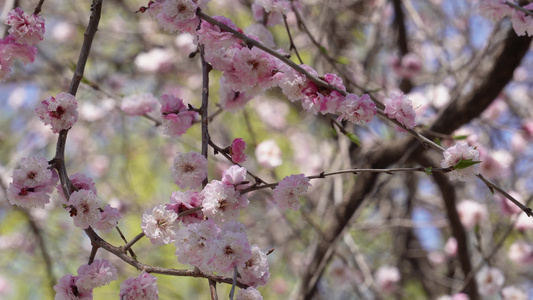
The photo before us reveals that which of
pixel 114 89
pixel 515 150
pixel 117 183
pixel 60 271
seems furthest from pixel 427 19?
pixel 60 271

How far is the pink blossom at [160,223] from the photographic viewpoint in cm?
87

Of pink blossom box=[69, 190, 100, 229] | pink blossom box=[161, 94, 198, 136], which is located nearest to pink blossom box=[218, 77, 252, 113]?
pink blossom box=[161, 94, 198, 136]

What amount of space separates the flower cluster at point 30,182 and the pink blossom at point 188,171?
0.22 meters

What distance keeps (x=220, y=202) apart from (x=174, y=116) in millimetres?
254

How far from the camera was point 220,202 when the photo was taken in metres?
0.87

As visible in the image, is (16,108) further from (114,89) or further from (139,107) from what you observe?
(139,107)

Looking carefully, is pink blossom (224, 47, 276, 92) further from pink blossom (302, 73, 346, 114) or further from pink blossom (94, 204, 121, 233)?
pink blossom (94, 204, 121, 233)

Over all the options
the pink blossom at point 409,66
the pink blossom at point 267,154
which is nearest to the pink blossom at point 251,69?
the pink blossom at point 267,154

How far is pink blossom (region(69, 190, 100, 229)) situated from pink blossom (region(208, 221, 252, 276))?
9.2 inches

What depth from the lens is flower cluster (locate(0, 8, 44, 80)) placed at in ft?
3.26

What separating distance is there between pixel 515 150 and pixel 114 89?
92.5 inches

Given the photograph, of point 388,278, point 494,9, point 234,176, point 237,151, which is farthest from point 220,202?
point 388,278

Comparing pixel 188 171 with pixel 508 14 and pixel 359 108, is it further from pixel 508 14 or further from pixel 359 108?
pixel 508 14

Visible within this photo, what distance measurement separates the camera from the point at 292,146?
4105mm
